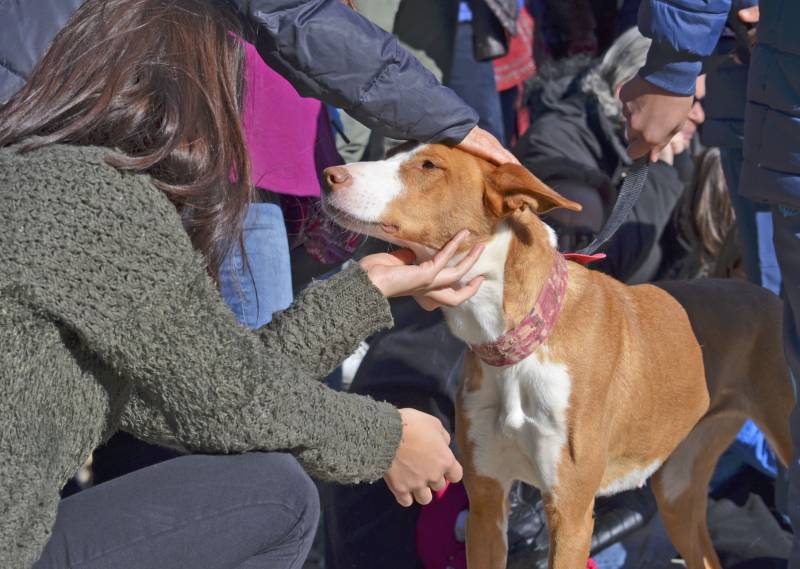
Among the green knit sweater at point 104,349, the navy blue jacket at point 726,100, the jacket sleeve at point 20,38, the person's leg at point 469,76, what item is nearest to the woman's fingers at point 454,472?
the green knit sweater at point 104,349

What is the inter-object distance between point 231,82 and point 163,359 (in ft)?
1.85

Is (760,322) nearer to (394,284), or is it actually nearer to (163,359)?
(394,284)

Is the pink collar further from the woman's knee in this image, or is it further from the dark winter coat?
the dark winter coat

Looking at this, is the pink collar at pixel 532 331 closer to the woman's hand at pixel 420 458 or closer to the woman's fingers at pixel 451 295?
the woman's fingers at pixel 451 295

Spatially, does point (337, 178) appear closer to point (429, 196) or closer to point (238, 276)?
point (429, 196)

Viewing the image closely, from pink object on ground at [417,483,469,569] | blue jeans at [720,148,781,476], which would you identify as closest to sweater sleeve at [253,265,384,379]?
pink object on ground at [417,483,469,569]

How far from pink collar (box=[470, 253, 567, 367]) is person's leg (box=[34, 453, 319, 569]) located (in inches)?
34.6

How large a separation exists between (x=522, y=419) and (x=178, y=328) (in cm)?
131

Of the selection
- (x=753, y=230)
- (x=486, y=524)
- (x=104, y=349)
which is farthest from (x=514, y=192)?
(x=753, y=230)

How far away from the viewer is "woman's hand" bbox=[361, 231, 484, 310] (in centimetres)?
234

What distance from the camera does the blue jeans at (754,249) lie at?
11.8 feet

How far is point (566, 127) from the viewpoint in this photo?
439 centimetres

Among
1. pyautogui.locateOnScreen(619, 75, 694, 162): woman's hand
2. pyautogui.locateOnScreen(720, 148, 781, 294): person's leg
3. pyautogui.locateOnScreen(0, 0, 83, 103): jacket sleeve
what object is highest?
pyautogui.locateOnScreen(0, 0, 83, 103): jacket sleeve

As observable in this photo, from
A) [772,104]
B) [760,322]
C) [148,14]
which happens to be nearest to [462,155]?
[772,104]
